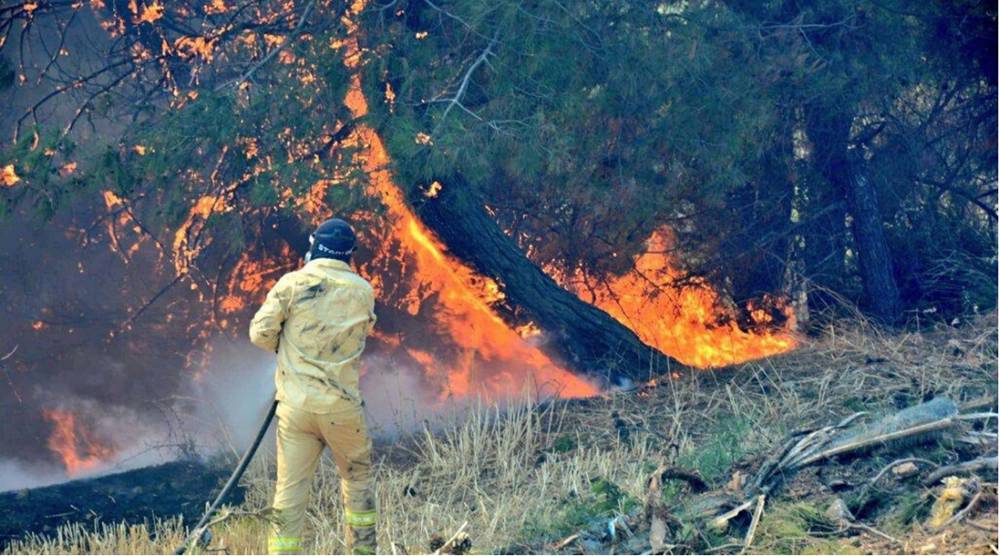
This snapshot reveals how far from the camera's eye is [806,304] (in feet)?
41.8

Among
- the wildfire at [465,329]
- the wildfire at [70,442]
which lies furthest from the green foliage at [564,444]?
the wildfire at [70,442]

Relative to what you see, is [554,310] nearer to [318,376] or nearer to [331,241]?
[331,241]

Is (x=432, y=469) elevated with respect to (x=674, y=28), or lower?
lower

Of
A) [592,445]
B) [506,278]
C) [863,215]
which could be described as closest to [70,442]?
[506,278]

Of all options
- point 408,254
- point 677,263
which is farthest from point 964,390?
point 408,254

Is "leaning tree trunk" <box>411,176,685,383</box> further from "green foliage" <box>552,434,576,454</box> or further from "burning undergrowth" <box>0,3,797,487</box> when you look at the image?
"green foliage" <box>552,434,576,454</box>

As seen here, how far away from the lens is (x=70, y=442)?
13.7 m

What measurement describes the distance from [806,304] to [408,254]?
4087mm

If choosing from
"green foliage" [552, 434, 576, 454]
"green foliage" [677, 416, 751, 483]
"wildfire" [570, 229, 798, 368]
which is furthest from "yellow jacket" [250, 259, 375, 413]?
"wildfire" [570, 229, 798, 368]

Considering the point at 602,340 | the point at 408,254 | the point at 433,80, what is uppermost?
the point at 433,80

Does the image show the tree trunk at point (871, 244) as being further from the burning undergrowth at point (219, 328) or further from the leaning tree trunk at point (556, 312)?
the leaning tree trunk at point (556, 312)

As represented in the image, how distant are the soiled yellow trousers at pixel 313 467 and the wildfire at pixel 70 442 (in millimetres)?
7226

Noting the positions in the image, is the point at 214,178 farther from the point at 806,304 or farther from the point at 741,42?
the point at 806,304

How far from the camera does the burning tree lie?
9.39 m
